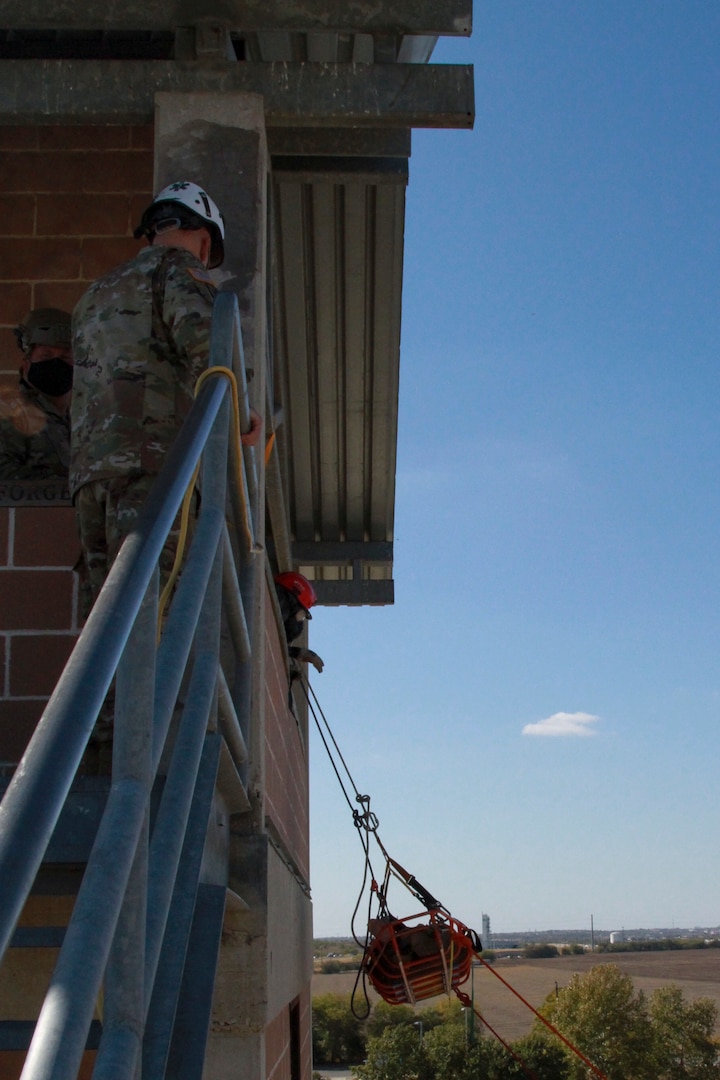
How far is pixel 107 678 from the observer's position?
3.85ft

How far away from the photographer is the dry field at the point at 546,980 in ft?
260

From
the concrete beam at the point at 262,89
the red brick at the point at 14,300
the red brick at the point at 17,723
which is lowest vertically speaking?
the red brick at the point at 17,723

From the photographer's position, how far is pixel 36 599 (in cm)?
365

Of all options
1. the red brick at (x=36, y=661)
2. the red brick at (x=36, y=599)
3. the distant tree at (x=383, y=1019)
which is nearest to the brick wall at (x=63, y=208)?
the red brick at (x=36, y=599)

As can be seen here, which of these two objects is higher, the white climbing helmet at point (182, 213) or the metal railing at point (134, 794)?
the white climbing helmet at point (182, 213)

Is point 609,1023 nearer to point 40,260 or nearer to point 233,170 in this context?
point 40,260

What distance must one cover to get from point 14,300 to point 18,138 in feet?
2.38

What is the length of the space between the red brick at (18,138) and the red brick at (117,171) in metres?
0.23

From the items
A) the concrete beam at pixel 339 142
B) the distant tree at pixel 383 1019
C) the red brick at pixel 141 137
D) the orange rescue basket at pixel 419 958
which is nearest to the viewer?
the concrete beam at pixel 339 142

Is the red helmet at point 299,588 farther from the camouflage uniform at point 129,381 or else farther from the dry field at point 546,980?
the dry field at point 546,980

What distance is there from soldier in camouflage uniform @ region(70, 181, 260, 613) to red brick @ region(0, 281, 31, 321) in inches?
48.4

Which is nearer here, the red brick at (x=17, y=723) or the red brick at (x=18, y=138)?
the red brick at (x=17, y=723)

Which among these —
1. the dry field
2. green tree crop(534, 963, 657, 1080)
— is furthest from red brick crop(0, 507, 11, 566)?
the dry field

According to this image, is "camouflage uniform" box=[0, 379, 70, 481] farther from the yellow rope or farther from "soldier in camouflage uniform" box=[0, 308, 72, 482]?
the yellow rope
